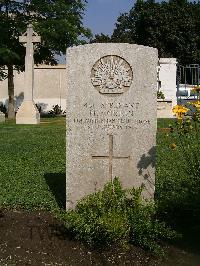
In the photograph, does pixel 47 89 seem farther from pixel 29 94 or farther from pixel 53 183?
pixel 53 183

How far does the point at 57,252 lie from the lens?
434 centimetres

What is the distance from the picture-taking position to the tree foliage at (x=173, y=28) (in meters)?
A: 46.5

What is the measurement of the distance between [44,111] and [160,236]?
27931mm

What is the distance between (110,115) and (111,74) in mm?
417

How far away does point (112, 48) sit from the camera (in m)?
5.10

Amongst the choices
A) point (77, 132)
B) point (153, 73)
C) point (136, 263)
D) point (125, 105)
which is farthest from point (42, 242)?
point (153, 73)

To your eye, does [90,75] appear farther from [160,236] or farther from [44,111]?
[44,111]

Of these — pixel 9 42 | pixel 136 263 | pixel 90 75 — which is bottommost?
pixel 136 263

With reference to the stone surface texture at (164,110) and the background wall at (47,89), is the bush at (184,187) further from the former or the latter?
the background wall at (47,89)

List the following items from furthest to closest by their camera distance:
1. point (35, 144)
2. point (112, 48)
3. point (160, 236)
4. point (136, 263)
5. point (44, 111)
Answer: point (44, 111) → point (35, 144) → point (112, 48) → point (160, 236) → point (136, 263)

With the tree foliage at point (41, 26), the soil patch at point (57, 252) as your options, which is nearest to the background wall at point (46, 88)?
the tree foliage at point (41, 26)

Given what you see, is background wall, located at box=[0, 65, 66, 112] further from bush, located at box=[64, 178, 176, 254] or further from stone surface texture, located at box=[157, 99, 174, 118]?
bush, located at box=[64, 178, 176, 254]

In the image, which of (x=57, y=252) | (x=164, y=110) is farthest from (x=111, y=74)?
(x=164, y=110)

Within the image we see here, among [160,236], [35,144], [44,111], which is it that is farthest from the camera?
[44,111]
